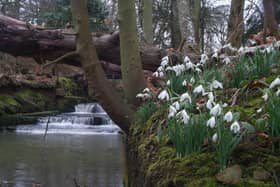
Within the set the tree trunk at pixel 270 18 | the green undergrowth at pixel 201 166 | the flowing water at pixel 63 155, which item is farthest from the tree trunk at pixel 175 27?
the green undergrowth at pixel 201 166

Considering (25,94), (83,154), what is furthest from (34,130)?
(83,154)

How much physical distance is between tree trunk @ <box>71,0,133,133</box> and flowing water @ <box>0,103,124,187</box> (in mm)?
629

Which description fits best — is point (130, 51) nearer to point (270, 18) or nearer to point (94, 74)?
point (94, 74)

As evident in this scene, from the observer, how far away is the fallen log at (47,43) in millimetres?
4688

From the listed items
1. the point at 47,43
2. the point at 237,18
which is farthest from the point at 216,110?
the point at 237,18

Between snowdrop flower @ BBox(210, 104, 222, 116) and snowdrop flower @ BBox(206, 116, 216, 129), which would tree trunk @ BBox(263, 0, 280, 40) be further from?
snowdrop flower @ BBox(206, 116, 216, 129)

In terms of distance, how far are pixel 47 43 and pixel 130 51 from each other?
1060 mm

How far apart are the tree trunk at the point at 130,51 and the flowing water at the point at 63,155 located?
0.94m

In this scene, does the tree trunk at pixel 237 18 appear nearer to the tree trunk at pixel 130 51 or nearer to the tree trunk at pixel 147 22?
the tree trunk at pixel 130 51

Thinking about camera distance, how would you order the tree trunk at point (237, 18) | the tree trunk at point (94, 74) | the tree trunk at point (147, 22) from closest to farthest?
the tree trunk at point (94, 74)
the tree trunk at point (237, 18)
the tree trunk at point (147, 22)

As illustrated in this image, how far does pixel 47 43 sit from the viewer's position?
4.88m

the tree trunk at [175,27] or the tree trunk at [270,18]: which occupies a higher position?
the tree trunk at [175,27]

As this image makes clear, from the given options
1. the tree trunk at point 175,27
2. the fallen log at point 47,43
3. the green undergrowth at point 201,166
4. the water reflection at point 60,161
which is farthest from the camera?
the tree trunk at point 175,27

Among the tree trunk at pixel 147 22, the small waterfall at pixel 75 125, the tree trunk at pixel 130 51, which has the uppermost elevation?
the tree trunk at pixel 147 22
